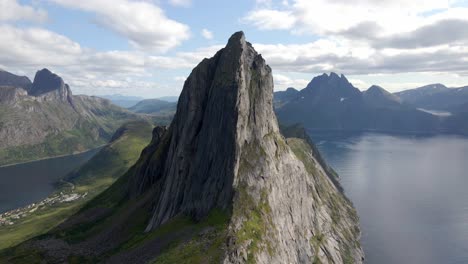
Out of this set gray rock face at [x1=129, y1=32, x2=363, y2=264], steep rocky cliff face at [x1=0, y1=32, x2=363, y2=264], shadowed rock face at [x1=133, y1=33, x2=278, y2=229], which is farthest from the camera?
shadowed rock face at [x1=133, y1=33, x2=278, y2=229]

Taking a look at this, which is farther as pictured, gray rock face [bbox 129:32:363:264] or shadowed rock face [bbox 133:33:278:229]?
shadowed rock face [bbox 133:33:278:229]

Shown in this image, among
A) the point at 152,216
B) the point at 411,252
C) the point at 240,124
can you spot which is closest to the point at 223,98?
the point at 240,124

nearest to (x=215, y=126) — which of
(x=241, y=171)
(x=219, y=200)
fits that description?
(x=241, y=171)

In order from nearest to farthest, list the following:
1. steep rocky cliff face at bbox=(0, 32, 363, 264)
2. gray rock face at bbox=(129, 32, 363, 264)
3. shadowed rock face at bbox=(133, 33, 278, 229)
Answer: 1. steep rocky cliff face at bbox=(0, 32, 363, 264)
2. gray rock face at bbox=(129, 32, 363, 264)
3. shadowed rock face at bbox=(133, 33, 278, 229)

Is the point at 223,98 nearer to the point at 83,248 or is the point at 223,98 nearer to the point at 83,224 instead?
the point at 83,248

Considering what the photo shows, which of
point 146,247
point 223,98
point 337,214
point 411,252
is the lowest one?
point 411,252
